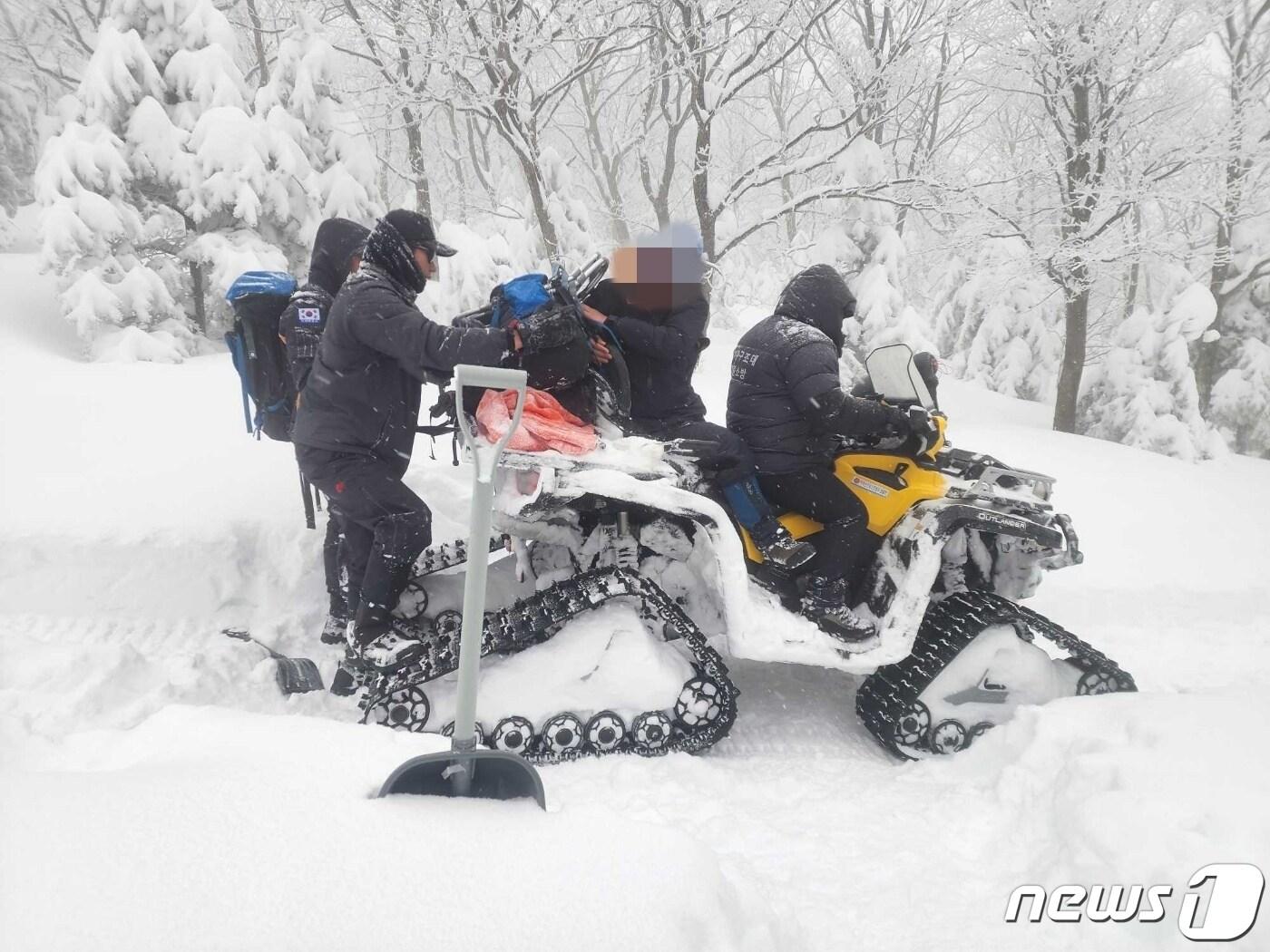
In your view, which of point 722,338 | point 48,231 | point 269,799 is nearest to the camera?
point 269,799

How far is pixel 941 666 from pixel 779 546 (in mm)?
923

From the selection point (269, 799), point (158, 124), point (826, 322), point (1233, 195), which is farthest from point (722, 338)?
point (269, 799)

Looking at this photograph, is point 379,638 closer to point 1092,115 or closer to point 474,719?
point 474,719

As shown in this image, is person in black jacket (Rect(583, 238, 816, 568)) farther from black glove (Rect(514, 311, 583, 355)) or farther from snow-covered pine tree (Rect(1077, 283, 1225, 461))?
snow-covered pine tree (Rect(1077, 283, 1225, 461))

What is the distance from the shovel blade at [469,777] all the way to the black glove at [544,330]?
66.4 inches

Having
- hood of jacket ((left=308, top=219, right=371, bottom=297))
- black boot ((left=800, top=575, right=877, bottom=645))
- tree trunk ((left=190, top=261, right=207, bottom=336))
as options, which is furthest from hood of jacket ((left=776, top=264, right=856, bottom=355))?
tree trunk ((left=190, top=261, right=207, bottom=336))

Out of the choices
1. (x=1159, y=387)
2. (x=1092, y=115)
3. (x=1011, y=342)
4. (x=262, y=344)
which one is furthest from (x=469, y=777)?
(x=1011, y=342)

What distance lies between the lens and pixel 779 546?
3.62 m

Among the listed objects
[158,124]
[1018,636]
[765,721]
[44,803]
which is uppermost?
[158,124]

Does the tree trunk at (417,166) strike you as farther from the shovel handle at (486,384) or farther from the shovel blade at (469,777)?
the shovel blade at (469,777)

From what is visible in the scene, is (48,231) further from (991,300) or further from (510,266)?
(991,300)

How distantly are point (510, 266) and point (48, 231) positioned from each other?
594cm

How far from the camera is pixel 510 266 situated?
1120 cm

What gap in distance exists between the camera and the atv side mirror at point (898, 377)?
12.5 feet
